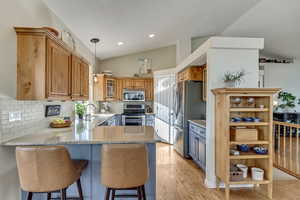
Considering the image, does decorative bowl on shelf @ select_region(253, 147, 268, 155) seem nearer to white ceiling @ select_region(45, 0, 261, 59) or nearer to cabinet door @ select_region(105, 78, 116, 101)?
white ceiling @ select_region(45, 0, 261, 59)

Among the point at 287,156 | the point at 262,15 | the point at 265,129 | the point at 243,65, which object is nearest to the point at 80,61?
the point at 243,65

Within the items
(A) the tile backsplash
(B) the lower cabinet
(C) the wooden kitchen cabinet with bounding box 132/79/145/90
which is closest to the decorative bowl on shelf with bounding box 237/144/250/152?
(B) the lower cabinet

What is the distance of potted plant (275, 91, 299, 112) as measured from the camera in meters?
7.09

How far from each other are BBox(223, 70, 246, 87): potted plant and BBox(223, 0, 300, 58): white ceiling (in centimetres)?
218

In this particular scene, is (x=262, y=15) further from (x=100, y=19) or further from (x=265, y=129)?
(x=100, y=19)

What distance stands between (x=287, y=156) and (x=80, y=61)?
496 cm

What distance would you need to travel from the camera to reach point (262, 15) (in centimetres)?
458

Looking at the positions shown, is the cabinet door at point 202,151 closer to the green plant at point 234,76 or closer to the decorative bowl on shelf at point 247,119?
the decorative bowl on shelf at point 247,119

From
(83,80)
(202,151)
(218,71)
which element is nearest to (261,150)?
(202,151)

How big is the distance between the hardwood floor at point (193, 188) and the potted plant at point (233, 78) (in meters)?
1.64

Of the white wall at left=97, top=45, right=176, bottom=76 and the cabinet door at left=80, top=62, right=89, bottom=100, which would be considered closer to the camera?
the cabinet door at left=80, top=62, right=89, bottom=100

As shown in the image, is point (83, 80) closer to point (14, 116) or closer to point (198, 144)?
point (14, 116)

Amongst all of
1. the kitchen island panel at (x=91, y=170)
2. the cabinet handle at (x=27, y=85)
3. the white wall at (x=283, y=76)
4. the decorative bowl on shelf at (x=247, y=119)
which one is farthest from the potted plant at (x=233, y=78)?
the white wall at (x=283, y=76)

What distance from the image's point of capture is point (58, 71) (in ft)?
7.52
